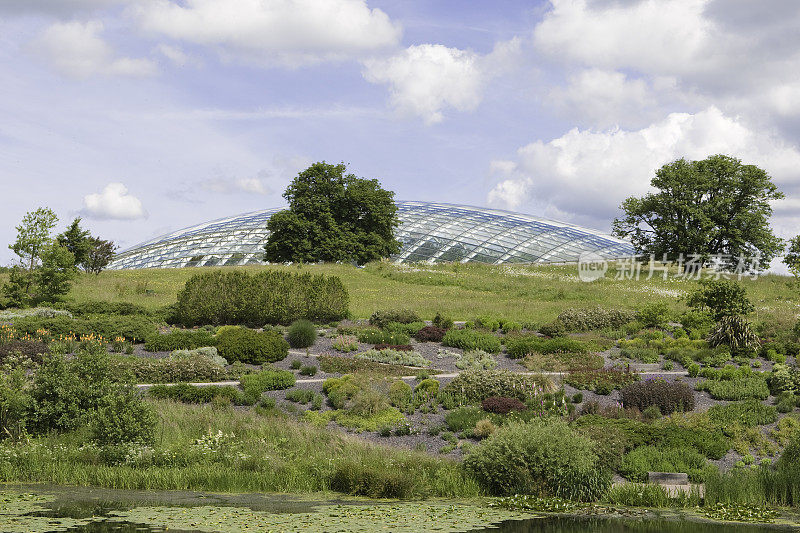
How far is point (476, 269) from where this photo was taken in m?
45.2

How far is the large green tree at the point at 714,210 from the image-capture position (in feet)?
153

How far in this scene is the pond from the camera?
27.3 feet

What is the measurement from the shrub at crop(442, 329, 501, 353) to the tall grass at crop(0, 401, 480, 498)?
9894 millimetres

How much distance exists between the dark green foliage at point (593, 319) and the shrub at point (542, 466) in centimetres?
1562

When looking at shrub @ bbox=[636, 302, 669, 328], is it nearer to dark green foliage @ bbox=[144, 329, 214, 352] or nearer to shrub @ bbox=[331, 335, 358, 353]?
shrub @ bbox=[331, 335, 358, 353]

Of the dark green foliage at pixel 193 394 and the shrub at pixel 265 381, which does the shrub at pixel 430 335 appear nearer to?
the shrub at pixel 265 381

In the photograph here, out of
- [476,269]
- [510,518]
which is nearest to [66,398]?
[510,518]

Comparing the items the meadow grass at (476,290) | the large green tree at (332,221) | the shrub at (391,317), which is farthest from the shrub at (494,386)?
the large green tree at (332,221)

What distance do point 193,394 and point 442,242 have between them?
4220cm

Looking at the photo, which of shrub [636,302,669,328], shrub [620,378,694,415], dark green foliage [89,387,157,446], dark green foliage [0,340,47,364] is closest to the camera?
dark green foliage [89,387,157,446]

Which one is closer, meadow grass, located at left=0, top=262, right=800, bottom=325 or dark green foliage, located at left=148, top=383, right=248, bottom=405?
dark green foliage, located at left=148, top=383, right=248, bottom=405

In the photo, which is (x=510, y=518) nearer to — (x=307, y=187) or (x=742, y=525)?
(x=742, y=525)

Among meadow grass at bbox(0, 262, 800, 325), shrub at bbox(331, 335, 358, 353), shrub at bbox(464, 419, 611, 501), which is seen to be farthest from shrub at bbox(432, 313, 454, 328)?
shrub at bbox(464, 419, 611, 501)

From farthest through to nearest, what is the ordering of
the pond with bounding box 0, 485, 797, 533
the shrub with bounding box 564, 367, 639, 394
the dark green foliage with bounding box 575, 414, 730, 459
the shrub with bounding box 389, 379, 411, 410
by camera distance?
the shrub with bounding box 564, 367, 639, 394
the shrub with bounding box 389, 379, 411, 410
the dark green foliage with bounding box 575, 414, 730, 459
the pond with bounding box 0, 485, 797, 533
